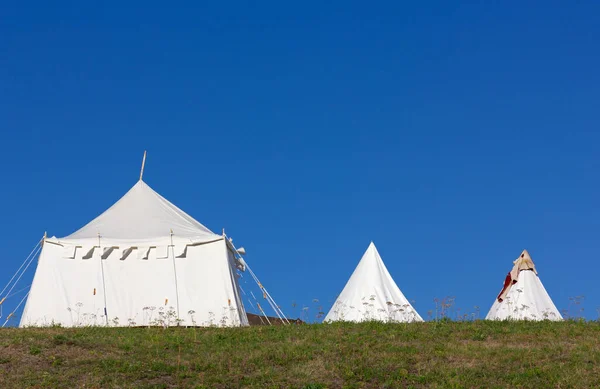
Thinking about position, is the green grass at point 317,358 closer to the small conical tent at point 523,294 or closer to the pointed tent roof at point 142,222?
the pointed tent roof at point 142,222

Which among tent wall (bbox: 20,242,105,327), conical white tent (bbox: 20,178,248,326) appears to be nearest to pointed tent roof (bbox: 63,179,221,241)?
conical white tent (bbox: 20,178,248,326)

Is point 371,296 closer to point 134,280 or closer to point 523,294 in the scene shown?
point 523,294

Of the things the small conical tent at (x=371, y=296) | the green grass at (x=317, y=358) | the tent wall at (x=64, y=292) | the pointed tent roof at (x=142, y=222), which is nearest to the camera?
the green grass at (x=317, y=358)

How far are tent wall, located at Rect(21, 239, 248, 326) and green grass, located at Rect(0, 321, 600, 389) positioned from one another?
501cm

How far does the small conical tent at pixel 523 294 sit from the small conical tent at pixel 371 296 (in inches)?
95.6

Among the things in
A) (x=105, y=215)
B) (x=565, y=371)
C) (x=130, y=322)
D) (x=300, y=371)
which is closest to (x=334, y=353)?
(x=300, y=371)

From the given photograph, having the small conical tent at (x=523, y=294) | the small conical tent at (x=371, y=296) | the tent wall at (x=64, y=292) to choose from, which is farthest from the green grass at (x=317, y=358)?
the small conical tent at (x=371, y=296)

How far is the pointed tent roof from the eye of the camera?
23250 millimetres

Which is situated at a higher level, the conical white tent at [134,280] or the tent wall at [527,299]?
the conical white tent at [134,280]

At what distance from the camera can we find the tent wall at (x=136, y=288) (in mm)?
22000

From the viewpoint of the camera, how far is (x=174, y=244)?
22.8 meters

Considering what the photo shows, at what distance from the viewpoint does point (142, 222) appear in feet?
78.5

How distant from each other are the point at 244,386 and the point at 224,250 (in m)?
10.1

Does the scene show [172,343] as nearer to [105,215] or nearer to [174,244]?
[174,244]
